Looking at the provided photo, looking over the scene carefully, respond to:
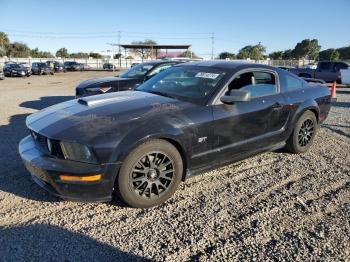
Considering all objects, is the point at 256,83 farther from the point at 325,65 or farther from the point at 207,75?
the point at 325,65

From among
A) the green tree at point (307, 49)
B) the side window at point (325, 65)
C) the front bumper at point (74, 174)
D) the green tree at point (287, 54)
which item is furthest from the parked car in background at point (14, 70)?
the green tree at point (307, 49)

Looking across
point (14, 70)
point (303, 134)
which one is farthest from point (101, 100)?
point (14, 70)

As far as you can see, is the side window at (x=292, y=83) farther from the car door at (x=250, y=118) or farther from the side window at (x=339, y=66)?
the side window at (x=339, y=66)

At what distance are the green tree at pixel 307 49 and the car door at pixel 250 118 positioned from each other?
A: 325ft

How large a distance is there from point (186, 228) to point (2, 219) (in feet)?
5.91

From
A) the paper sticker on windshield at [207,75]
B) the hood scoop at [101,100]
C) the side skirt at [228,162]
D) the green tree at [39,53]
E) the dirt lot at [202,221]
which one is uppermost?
the green tree at [39,53]

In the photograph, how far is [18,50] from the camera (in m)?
81.6

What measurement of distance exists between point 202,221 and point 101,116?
1528 mm

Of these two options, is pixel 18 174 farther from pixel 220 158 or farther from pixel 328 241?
pixel 328 241

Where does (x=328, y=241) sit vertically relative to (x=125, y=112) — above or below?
below

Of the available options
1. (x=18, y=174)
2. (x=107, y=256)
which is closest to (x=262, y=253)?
(x=107, y=256)

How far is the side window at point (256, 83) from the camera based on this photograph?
4.67 metres

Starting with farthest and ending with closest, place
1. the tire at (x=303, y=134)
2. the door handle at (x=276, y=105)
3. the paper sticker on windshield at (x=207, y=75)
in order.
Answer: the tire at (x=303, y=134) → the door handle at (x=276, y=105) → the paper sticker on windshield at (x=207, y=75)

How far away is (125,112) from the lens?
12.4ft
